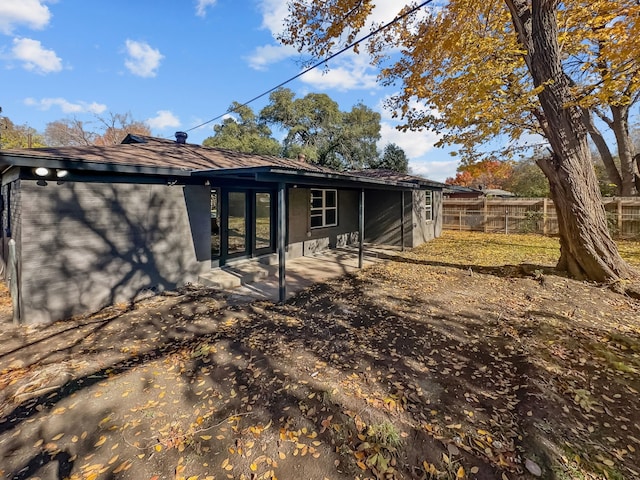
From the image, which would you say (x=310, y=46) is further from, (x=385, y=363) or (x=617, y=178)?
(x=617, y=178)

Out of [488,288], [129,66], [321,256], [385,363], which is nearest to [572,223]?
[488,288]

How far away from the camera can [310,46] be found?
332 inches

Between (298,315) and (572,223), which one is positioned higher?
(572,223)

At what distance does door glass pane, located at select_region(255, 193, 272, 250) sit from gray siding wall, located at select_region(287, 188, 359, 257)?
27.7 inches

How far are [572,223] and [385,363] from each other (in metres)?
5.70

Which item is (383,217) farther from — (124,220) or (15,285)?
(15,285)

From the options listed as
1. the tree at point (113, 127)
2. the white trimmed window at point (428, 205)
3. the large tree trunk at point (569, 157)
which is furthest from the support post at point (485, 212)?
the tree at point (113, 127)

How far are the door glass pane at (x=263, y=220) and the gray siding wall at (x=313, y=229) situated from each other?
704 millimetres

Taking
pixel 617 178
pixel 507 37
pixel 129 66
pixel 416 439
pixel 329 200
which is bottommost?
pixel 416 439

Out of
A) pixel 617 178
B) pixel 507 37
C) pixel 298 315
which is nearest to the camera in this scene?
pixel 298 315

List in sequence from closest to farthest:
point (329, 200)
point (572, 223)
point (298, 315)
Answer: point (298, 315)
point (572, 223)
point (329, 200)

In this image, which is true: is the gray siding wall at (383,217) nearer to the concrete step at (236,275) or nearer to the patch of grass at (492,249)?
the patch of grass at (492,249)

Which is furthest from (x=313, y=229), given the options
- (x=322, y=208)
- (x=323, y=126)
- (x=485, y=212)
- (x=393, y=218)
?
(x=323, y=126)

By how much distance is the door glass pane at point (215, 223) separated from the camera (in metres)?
7.14
